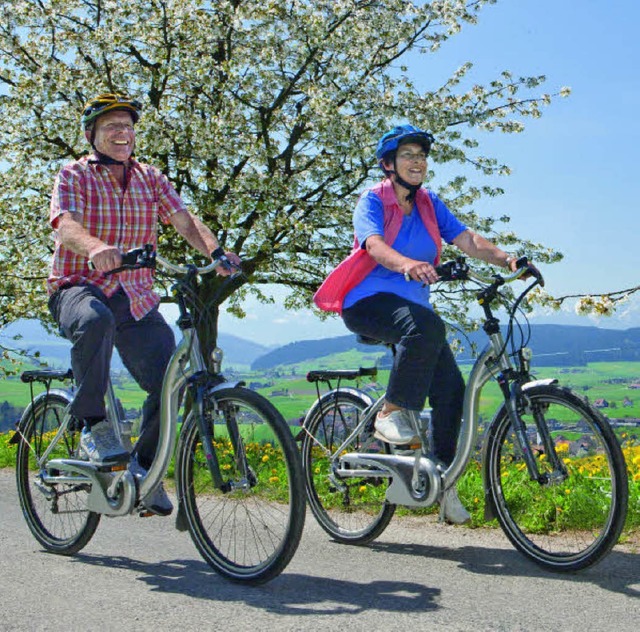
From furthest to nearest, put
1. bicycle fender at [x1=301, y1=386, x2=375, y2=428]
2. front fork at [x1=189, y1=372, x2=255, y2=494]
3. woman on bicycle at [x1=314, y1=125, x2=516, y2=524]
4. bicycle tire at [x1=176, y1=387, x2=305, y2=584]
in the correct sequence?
bicycle fender at [x1=301, y1=386, x2=375, y2=428]
woman on bicycle at [x1=314, y1=125, x2=516, y2=524]
front fork at [x1=189, y1=372, x2=255, y2=494]
bicycle tire at [x1=176, y1=387, x2=305, y2=584]

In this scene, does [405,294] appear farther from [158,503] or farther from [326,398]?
[158,503]

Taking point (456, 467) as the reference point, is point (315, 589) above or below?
below

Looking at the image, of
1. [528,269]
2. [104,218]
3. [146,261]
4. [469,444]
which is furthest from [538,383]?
[104,218]

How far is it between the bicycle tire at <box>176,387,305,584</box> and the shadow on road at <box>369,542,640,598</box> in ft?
3.11

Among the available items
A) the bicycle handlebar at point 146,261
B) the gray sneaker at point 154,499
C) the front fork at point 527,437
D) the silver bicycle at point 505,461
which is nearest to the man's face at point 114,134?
the bicycle handlebar at point 146,261

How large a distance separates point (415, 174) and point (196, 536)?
2.26 meters

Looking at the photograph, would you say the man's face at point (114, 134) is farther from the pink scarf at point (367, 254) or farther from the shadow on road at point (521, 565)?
the shadow on road at point (521, 565)

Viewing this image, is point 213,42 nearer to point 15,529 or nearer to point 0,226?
point 0,226

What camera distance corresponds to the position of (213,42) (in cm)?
1366

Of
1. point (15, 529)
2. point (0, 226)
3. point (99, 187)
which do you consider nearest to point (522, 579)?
point (99, 187)

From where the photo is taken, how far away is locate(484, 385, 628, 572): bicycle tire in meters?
4.05

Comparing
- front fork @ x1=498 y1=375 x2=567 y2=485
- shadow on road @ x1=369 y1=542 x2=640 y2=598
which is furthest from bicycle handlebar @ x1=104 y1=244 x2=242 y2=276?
shadow on road @ x1=369 y1=542 x2=640 y2=598

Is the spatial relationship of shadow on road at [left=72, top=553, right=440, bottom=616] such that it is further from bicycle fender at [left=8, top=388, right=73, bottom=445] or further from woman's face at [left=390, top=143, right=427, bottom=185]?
woman's face at [left=390, top=143, right=427, bottom=185]

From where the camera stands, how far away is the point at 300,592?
4012mm
